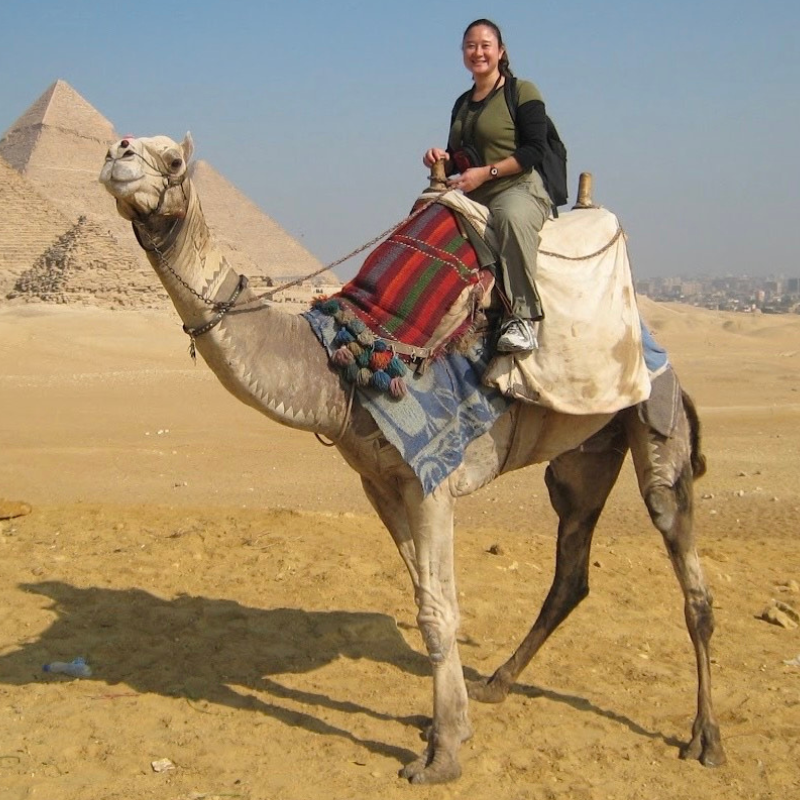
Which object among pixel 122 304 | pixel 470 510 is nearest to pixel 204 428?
pixel 470 510

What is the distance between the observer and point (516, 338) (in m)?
4.67

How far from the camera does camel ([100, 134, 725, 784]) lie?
419cm

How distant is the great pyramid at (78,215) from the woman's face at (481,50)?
208 feet

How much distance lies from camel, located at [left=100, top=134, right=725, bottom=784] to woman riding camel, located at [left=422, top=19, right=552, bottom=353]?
0.52 meters

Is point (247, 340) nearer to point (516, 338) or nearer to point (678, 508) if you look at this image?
point (516, 338)

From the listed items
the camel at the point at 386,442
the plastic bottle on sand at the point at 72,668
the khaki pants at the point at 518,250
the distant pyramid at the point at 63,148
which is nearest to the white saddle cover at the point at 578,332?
the khaki pants at the point at 518,250

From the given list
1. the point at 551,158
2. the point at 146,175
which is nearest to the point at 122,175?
the point at 146,175

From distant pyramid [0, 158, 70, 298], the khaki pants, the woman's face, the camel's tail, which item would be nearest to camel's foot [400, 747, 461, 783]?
the khaki pants

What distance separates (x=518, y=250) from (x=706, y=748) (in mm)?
2436

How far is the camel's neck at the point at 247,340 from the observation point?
4.27 metres

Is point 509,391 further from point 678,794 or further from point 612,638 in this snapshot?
point 612,638

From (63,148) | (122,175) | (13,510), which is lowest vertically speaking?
(13,510)

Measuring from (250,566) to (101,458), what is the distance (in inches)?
287

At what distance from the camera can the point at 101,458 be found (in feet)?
47.9
